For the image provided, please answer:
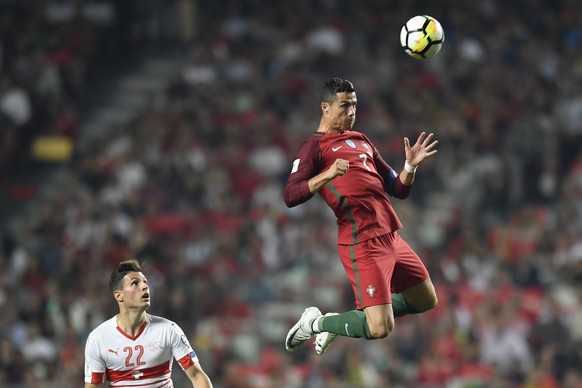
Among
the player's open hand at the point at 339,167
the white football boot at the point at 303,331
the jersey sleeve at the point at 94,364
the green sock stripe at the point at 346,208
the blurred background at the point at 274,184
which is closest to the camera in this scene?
the player's open hand at the point at 339,167

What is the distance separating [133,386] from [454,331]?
24.0ft

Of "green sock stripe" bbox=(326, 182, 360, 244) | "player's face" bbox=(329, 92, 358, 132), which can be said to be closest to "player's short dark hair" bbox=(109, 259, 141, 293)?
"green sock stripe" bbox=(326, 182, 360, 244)

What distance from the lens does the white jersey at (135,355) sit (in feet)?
27.2

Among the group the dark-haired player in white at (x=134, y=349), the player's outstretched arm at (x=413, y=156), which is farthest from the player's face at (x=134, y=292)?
the player's outstretched arm at (x=413, y=156)

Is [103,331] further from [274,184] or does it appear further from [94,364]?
[274,184]

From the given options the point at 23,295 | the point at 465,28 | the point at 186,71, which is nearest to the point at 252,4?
the point at 186,71

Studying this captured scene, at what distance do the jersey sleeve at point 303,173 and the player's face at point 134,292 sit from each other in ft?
3.93

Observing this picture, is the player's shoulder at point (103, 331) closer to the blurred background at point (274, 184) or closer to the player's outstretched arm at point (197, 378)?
the player's outstretched arm at point (197, 378)

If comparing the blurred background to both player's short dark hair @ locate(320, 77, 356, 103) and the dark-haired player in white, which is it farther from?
player's short dark hair @ locate(320, 77, 356, 103)

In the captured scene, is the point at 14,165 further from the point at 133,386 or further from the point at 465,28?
the point at 133,386

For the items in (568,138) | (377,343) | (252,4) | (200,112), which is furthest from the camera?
(252,4)

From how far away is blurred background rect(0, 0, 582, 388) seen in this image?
14812 mm

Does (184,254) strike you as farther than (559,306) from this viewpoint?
Yes

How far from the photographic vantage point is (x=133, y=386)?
327 inches
